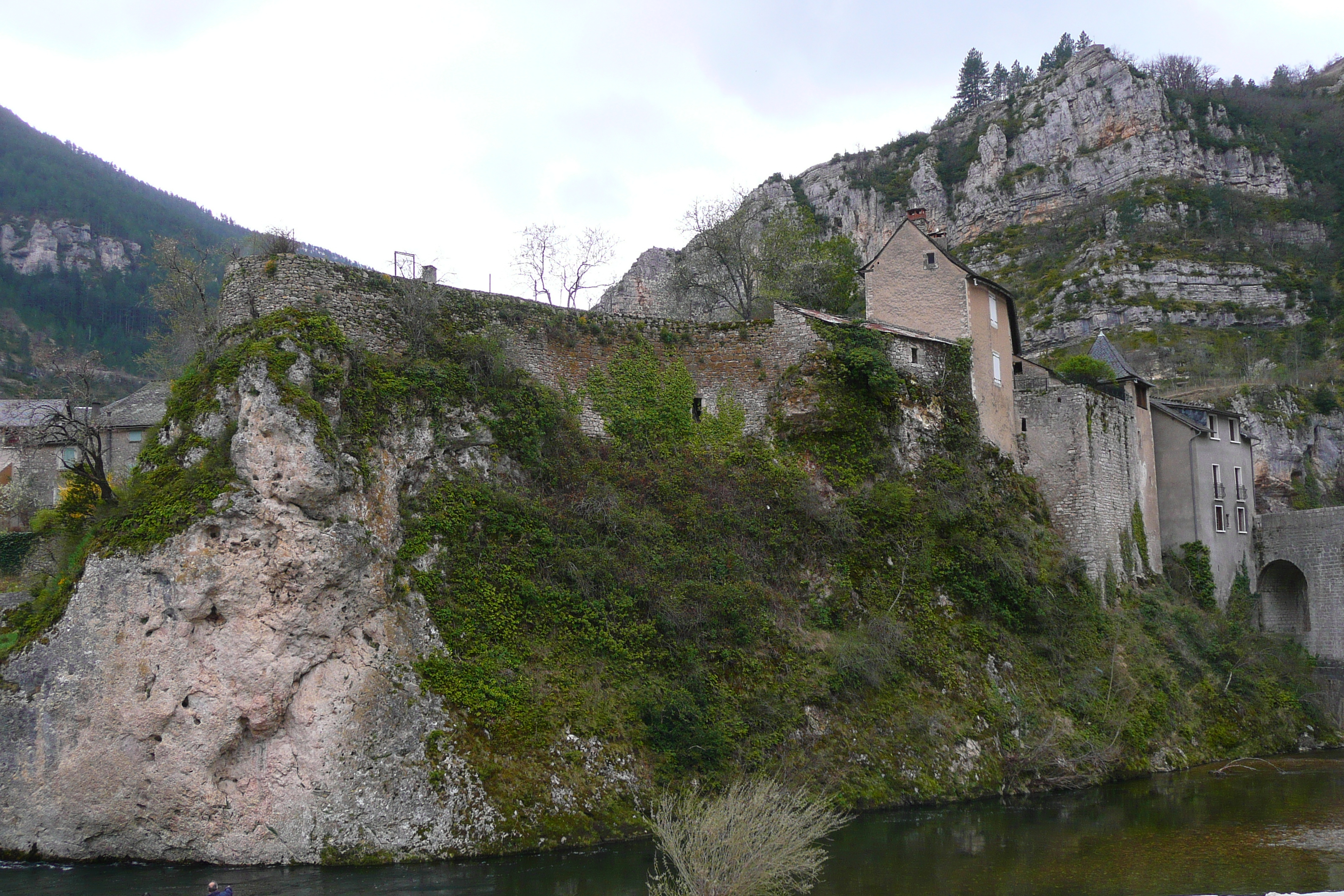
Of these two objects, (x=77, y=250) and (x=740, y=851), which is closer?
(x=740, y=851)

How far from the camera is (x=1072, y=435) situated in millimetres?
31453

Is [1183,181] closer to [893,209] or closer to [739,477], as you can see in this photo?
[893,209]

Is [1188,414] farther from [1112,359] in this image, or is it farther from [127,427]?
[127,427]

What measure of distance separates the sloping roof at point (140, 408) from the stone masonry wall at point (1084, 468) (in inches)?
1202

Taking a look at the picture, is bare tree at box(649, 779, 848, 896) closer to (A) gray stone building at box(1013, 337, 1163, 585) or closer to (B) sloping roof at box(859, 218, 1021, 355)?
(A) gray stone building at box(1013, 337, 1163, 585)

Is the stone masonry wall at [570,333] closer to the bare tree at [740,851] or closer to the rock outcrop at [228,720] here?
the rock outcrop at [228,720]

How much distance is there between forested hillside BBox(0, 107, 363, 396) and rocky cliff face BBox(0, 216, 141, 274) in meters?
0.09

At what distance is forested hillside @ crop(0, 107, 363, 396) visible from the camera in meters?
75.1

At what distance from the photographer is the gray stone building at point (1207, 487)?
36.5m

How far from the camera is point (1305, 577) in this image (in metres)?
37.5

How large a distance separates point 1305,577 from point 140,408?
46371 mm

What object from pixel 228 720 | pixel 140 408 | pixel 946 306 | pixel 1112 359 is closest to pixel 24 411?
pixel 140 408

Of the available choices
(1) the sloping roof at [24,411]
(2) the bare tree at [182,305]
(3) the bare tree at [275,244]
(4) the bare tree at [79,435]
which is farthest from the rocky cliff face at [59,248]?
(3) the bare tree at [275,244]

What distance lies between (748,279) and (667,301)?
6.57 metres
